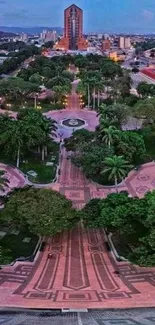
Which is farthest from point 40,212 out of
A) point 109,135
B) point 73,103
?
point 73,103

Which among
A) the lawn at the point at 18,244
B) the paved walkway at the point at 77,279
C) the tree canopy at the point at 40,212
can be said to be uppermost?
the tree canopy at the point at 40,212

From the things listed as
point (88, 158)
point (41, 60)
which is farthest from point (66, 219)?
point (41, 60)

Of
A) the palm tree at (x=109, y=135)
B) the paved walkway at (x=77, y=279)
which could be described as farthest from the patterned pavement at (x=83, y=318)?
the palm tree at (x=109, y=135)

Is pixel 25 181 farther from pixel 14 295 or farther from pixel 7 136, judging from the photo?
pixel 14 295

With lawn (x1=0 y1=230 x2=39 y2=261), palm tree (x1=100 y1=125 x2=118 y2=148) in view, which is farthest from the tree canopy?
palm tree (x1=100 y1=125 x2=118 y2=148)

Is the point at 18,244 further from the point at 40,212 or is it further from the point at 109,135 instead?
the point at 109,135

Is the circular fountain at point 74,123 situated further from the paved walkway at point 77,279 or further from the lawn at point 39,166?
the paved walkway at point 77,279
